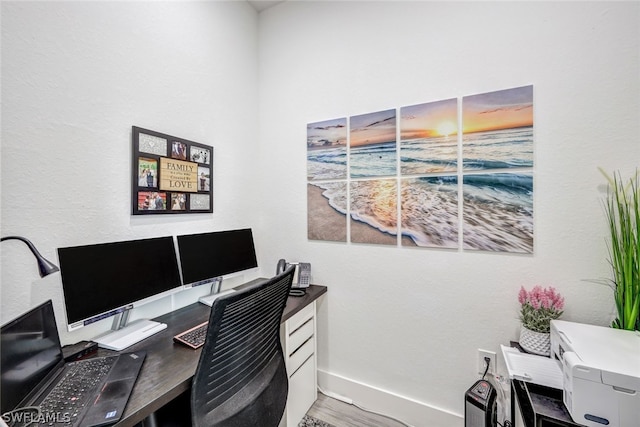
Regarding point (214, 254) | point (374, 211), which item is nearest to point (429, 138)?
point (374, 211)

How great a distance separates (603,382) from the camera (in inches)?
33.8

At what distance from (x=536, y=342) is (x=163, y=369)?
1663 mm

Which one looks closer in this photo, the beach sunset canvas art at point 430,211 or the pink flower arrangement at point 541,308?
the pink flower arrangement at point 541,308

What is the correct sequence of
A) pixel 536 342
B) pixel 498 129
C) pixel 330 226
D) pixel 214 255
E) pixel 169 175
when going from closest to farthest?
pixel 536 342
pixel 498 129
pixel 169 175
pixel 214 255
pixel 330 226

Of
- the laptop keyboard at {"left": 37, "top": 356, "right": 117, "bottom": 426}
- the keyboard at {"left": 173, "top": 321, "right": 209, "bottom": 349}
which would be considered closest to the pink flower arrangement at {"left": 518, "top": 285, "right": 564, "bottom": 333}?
the keyboard at {"left": 173, "top": 321, "right": 209, "bottom": 349}

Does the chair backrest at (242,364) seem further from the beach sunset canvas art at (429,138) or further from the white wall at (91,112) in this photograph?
the beach sunset canvas art at (429,138)

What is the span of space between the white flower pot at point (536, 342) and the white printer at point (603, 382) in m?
0.26

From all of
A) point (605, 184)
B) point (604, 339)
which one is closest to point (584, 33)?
point (605, 184)

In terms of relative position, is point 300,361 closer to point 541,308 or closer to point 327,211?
point 327,211

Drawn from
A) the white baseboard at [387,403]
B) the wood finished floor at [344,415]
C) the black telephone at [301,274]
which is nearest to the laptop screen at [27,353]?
the black telephone at [301,274]

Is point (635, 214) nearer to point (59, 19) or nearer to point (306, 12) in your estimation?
point (306, 12)

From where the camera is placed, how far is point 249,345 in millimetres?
1070

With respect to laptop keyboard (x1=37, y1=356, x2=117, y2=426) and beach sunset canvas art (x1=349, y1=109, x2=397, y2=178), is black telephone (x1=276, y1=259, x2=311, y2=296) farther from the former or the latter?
laptop keyboard (x1=37, y1=356, x2=117, y2=426)

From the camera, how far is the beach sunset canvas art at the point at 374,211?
1.75 m
